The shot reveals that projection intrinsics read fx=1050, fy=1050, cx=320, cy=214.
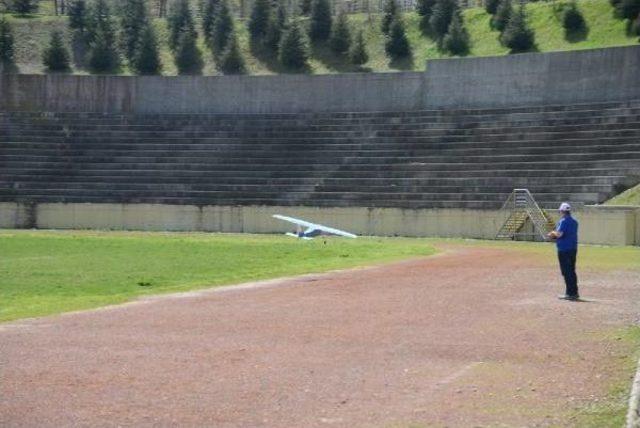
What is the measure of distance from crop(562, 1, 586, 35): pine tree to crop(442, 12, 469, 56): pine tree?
484 cm

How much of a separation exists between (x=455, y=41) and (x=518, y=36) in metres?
3.46

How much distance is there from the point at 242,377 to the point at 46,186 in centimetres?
3674

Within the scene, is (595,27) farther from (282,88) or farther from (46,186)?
(46,186)

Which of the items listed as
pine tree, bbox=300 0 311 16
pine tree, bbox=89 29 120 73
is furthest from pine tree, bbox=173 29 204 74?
pine tree, bbox=300 0 311 16

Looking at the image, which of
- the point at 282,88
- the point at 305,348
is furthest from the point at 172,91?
the point at 305,348

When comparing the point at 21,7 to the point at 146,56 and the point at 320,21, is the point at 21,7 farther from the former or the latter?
the point at 320,21

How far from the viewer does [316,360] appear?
983cm

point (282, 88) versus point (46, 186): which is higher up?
point (282, 88)

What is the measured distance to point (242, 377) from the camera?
8.95 m

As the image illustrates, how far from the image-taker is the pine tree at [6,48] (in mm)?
54281

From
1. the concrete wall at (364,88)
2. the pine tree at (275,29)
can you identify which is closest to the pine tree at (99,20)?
the concrete wall at (364,88)

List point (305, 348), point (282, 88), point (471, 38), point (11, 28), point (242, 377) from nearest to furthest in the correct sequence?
1. point (242, 377)
2. point (305, 348)
3. point (282, 88)
4. point (471, 38)
5. point (11, 28)

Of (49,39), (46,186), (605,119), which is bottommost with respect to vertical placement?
(46,186)

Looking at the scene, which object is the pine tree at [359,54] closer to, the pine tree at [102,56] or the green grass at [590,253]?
the pine tree at [102,56]
